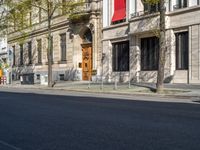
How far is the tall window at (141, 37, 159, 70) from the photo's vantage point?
34.3 metres

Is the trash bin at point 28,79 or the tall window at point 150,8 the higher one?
the tall window at point 150,8

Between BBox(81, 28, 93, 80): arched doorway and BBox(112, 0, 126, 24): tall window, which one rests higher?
BBox(112, 0, 126, 24): tall window

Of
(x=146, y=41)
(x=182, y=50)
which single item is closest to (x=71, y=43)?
(x=146, y=41)

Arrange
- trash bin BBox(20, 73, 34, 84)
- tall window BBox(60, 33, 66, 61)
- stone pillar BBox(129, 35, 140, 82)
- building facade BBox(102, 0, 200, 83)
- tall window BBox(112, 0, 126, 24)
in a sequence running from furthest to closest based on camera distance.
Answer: tall window BBox(60, 33, 66, 61) < trash bin BBox(20, 73, 34, 84) < tall window BBox(112, 0, 126, 24) < stone pillar BBox(129, 35, 140, 82) < building facade BBox(102, 0, 200, 83)

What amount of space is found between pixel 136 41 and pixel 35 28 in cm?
2048

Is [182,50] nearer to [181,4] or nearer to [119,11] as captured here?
[181,4]

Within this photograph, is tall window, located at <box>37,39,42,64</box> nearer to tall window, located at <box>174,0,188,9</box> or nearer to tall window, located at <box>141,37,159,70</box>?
tall window, located at <box>141,37,159,70</box>

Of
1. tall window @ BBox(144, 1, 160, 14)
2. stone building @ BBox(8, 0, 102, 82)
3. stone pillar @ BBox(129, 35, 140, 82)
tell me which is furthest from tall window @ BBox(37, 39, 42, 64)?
tall window @ BBox(144, 1, 160, 14)

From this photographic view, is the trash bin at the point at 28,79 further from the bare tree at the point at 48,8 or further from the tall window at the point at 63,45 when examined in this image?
the bare tree at the point at 48,8

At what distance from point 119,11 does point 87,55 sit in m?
6.99

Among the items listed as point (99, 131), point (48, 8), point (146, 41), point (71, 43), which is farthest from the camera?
point (71, 43)

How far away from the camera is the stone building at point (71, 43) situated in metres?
41.3

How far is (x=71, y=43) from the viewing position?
45.3 m

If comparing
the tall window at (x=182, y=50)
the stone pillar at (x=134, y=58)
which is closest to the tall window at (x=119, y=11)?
the stone pillar at (x=134, y=58)
